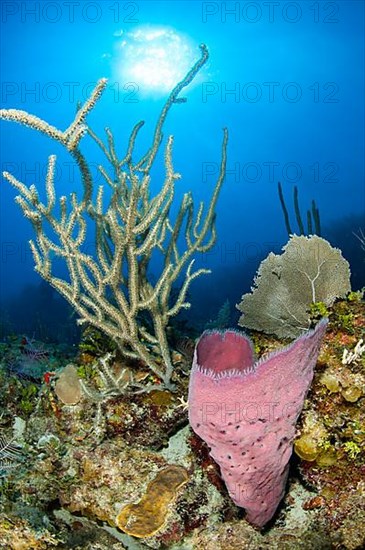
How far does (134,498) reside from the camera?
10.0 feet

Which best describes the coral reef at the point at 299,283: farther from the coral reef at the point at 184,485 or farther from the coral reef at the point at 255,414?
the coral reef at the point at 255,414

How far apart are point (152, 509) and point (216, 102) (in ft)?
276

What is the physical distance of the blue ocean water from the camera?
134 ft

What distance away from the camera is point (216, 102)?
78.6 m

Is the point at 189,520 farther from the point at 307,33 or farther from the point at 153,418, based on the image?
the point at 307,33

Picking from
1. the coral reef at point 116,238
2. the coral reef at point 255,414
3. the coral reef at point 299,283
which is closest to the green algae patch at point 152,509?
the coral reef at point 255,414

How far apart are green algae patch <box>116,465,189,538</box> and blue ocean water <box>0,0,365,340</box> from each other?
40.7 ft

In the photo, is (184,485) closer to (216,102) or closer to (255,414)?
(255,414)

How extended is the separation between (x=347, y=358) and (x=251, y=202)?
89161 millimetres

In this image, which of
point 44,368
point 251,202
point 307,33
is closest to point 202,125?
point 251,202

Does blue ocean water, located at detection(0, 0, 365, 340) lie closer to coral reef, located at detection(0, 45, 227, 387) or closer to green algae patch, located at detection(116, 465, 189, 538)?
coral reef, located at detection(0, 45, 227, 387)

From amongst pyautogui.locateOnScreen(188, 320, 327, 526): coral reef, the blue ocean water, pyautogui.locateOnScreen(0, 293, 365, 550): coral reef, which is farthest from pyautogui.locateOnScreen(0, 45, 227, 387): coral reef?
the blue ocean water

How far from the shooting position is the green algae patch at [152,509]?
9.36 ft

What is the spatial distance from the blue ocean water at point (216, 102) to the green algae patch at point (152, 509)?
1241 centimetres
